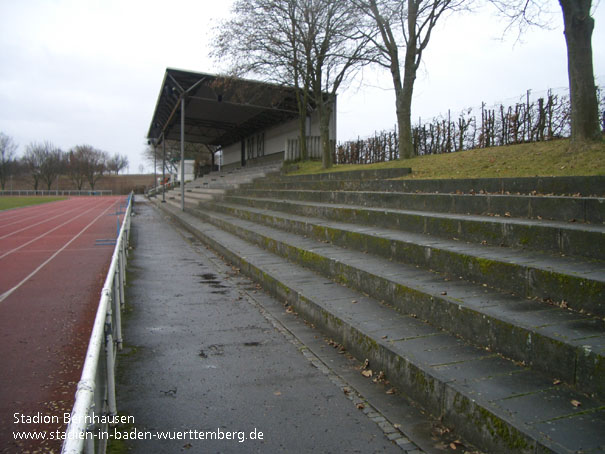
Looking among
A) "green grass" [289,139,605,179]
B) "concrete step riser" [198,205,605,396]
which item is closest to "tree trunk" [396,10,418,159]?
"green grass" [289,139,605,179]

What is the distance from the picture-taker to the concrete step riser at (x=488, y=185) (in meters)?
5.53

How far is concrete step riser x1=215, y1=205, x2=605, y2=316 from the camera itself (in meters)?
3.35

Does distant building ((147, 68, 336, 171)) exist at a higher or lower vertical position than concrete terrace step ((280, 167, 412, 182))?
higher

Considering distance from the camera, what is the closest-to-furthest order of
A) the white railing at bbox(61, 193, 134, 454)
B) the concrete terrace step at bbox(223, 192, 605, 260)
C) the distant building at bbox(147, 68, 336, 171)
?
the white railing at bbox(61, 193, 134, 454), the concrete terrace step at bbox(223, 192, 605, 260), the distant building at bbox(147, 68, 336, 171)

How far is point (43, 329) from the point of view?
5.34 metres

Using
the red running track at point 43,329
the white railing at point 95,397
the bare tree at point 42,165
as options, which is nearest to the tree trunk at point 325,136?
the red running track at point 43,329

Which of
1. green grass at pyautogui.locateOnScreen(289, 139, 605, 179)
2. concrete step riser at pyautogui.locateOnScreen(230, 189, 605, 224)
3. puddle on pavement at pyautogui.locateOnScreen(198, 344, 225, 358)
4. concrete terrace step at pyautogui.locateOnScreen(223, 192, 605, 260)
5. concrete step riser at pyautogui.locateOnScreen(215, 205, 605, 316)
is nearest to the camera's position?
concrete step riser at pyautogui.locateOnScreen(215, 205, 605, 316)

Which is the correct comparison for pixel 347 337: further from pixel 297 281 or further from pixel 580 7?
pixel 580 7

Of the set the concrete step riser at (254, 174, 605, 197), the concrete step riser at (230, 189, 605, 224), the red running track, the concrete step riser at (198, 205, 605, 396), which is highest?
the concrete step riser at (254, 174, 605, 197)

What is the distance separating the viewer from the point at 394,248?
5.88m

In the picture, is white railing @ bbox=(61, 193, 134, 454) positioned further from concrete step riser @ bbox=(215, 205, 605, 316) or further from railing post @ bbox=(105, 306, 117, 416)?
concrete step riser @ bbox=(215, 205, 605, 316)

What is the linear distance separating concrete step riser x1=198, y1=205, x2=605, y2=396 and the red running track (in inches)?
121

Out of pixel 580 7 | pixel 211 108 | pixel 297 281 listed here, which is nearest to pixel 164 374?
pixel 297 281

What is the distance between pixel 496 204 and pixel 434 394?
377 centimetres
